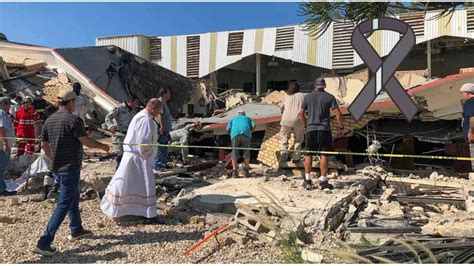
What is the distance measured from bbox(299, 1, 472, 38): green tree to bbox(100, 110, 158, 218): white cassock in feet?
7.56

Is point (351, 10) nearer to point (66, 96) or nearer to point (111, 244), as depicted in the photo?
point (66, 96)

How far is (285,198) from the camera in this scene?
20.1 feet

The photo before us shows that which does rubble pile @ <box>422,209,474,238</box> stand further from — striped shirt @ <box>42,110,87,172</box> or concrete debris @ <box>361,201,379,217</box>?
striped shirt @ <box>42,110,87,172</box>

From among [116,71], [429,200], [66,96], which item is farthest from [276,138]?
[116,71]

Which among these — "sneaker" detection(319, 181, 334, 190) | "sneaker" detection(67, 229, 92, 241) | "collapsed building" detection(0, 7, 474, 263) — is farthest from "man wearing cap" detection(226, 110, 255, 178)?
"sneaker" detection(67, 229, 92, 241)

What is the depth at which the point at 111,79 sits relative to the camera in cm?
1347

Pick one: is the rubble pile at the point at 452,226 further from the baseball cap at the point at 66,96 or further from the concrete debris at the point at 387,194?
the baseball cap at the point at 66,96

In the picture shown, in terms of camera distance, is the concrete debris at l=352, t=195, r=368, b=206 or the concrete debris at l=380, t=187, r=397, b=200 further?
the concrete debris at l=380, t=187, r=397, b=200

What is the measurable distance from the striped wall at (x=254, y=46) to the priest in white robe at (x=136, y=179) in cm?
1566

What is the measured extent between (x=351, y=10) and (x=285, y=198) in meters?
3.00

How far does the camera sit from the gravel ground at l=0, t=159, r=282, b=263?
421 cm

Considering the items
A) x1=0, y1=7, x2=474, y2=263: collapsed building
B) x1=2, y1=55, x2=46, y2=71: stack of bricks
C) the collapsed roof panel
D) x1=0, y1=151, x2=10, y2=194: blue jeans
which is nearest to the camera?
x1=0, y1=7, x2=474, y2=263: collapsed building

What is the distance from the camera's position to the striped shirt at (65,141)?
4562 mm

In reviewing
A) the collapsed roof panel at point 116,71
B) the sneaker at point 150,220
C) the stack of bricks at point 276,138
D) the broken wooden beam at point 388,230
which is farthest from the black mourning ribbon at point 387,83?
the collapsed roof panel at point 116,71
